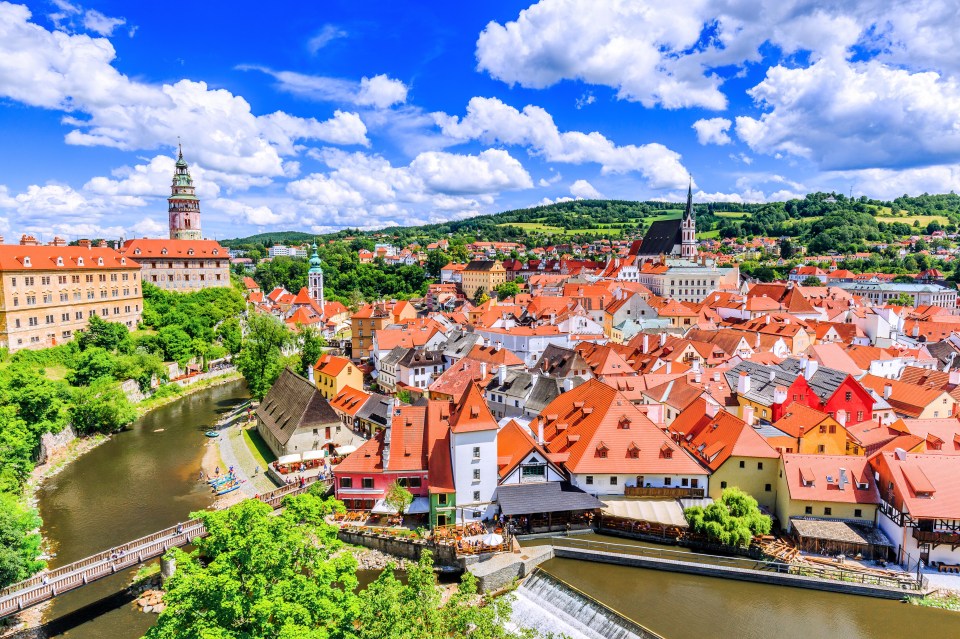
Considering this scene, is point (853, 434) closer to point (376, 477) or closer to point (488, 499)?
point (488, 499)

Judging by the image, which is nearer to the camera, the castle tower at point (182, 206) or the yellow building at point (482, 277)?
the castle tower at point (182, 206)

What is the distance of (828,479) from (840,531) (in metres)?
2.47

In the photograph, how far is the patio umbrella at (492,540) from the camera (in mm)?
25736

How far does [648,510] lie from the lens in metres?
28.4

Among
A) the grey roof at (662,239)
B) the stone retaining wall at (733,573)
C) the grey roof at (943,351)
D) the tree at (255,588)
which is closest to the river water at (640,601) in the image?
the stone retaining wall at (733,573)

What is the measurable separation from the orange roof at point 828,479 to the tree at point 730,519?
2206 millimetres

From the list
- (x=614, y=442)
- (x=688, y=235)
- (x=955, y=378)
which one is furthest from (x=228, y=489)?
(x=688, y=235)

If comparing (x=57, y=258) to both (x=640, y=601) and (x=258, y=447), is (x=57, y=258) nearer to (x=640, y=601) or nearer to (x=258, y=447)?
(x=258, y=447)

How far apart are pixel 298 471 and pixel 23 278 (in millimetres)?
38727

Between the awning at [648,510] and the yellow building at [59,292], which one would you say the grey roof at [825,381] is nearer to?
the awning at [648,510]

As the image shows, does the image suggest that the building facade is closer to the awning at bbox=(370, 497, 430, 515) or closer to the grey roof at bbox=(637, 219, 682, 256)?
the awning at bbox=(370, 497, 430, 515)

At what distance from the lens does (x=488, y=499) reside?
95.1 feet

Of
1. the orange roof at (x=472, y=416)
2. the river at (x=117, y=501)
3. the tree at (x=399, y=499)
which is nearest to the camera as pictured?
the river at (x=117, y=501)

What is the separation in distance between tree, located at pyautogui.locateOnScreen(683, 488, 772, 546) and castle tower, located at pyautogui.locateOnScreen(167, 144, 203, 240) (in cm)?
10639
